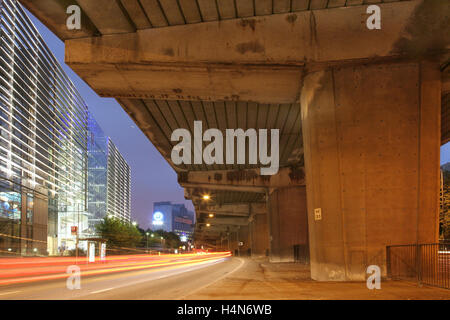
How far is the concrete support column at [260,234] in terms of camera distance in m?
57.5

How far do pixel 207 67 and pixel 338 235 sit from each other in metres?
6.25

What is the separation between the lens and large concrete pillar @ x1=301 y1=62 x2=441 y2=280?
1209 cm

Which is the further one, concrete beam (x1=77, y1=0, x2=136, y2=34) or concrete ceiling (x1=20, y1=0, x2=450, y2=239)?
concrete ceiling (x1=20, y1=0, x2=450, y2=239)

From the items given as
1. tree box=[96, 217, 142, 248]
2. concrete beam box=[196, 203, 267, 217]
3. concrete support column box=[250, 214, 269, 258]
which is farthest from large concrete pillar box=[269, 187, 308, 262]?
tree box=[96, 217, 142, 248]

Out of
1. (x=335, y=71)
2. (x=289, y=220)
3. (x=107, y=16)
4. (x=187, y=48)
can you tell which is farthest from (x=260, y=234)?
(x=107, y=16)

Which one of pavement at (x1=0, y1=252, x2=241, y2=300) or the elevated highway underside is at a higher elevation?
the elevated highway underside

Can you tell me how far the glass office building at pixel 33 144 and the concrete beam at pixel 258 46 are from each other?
4337 cm

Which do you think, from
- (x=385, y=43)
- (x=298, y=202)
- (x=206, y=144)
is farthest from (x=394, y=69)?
(x=298, y=202)

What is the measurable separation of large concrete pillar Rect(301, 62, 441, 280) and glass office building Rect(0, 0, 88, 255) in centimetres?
4668

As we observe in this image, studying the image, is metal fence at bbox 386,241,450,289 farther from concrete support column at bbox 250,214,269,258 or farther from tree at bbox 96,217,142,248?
tree at bbox 96,217,142,248

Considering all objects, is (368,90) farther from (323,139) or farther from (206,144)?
(206,144)

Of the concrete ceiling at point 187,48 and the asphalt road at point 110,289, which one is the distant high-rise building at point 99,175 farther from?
the concrete ceiling at point 187,48

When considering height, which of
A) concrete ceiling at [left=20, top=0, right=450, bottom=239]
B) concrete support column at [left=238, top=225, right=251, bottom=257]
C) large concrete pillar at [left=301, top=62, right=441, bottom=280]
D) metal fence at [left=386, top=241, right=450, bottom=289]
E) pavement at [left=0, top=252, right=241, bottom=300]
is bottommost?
concrete support column at [left=238, top=225, right=251, bottom=257]

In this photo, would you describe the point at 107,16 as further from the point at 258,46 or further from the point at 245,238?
the point at 245,238
